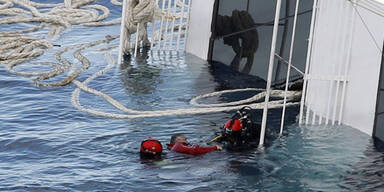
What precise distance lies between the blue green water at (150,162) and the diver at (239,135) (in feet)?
0.99

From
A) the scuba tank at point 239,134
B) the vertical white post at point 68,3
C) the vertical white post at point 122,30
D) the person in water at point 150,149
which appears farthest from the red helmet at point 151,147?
the vertical white post at point 68,3

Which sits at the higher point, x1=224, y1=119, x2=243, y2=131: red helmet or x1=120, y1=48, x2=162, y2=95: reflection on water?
x1=120, y1=48, x2=162, y2=95: reflection on water

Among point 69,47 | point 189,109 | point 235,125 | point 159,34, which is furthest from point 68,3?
point 235,125

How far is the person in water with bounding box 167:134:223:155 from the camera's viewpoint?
491 inches

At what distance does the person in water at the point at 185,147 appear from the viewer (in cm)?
1248

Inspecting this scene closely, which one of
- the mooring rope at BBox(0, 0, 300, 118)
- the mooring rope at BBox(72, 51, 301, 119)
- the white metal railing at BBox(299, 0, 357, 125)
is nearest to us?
the white metal railing at BBox(299, 0, 357, 125)

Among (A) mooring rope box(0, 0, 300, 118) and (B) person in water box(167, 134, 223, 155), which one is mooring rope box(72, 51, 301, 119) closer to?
(A) mooring rope box(0, 0, 300, 118)

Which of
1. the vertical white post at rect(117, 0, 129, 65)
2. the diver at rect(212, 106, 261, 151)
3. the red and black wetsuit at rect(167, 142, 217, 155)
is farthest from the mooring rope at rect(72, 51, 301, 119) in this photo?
the vertical white post at rect(117, 0, 129, 65)

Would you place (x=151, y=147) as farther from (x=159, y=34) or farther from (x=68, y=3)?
(x=68, y=3)

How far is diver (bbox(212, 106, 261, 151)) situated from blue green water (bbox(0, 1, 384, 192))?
0.30 m

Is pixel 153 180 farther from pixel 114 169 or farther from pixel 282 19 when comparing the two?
pixel 282 19

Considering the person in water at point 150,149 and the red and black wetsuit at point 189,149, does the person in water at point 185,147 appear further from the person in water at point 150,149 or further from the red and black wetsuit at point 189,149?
the person in water at point 150,149

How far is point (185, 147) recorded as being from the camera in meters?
12.4

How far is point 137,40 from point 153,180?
29.1 feet
